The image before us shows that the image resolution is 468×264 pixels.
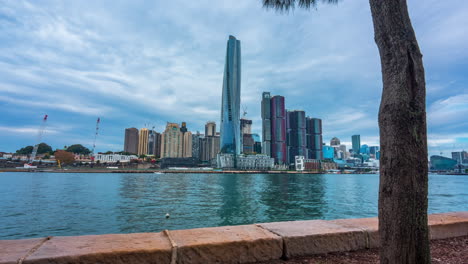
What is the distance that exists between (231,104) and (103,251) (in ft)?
469

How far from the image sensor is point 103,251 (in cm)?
207

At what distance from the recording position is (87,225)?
11289mm

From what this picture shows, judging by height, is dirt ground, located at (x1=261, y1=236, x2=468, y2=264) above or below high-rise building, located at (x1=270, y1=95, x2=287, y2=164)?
below

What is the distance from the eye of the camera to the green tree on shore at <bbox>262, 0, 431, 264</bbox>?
5.86 feet

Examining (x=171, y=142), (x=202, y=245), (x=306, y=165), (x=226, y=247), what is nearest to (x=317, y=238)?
(x=226, y=247)

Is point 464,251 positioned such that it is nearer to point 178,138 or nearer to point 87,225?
point 87,225

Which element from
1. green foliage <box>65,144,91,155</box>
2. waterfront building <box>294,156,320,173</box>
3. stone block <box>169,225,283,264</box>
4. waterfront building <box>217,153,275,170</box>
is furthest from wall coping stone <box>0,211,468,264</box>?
green foliage <box>65,144,91,155</box>

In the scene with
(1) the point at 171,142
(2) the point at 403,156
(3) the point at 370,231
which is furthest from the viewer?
(1) the point at 171,142

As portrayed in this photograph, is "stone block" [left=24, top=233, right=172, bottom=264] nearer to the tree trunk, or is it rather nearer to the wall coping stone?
the wall coping stone

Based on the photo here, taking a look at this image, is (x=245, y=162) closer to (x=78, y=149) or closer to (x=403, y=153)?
(x=78, y=149)

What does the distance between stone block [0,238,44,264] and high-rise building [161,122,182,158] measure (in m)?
193

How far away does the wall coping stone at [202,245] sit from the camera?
2.07 meters

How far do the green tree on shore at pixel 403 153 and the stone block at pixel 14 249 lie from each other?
106 inches

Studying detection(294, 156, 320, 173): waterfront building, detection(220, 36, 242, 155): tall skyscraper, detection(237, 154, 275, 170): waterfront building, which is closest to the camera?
detection(220, 36, 242, 155): tall skyscraper
